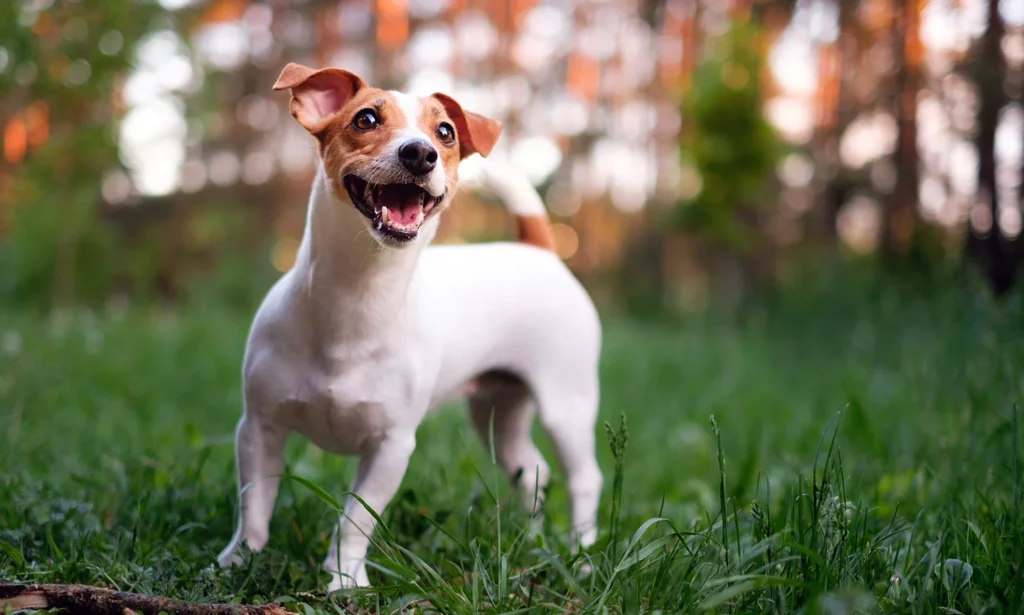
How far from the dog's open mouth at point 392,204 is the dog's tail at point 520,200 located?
986 mm

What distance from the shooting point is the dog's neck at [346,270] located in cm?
208

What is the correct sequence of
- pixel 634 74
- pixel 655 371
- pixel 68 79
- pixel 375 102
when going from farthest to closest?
1. pixel 634 74
2. pixel 655 371
3. pixel 68 79
4. pixel 375 102

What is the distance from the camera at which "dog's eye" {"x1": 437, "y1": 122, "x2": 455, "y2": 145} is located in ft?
6.97

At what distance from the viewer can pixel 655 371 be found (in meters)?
6.46

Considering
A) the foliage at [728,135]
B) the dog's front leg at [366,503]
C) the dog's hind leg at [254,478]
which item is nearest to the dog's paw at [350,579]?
the dog's front leg at [366,503]

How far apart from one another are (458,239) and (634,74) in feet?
22.6

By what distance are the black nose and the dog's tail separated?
109 centimetres

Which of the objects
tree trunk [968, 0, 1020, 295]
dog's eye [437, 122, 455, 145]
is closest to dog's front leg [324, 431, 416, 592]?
dog's eye [437, 122, 455, 145]

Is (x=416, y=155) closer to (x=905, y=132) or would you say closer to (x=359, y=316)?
(x=359, y=316)

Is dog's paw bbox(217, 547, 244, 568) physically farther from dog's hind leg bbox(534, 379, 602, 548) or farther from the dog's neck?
dog's hind leg bbox(534, 379, 602, 548)

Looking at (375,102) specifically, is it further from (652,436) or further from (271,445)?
(652,436)

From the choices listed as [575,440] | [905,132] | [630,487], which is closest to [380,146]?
[575,440]

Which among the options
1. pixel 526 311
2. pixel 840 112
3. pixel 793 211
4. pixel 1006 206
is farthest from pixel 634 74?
pixel 526 311

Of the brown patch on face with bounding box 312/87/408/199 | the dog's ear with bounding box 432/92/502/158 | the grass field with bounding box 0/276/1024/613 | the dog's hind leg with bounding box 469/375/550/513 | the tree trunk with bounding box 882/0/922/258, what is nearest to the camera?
the grass field with bounding box 0/276/1024/613
